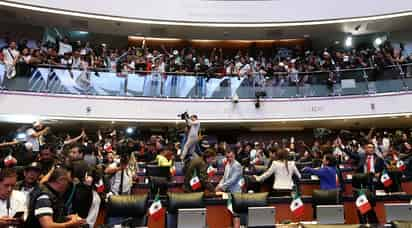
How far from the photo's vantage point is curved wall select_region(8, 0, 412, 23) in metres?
14.5

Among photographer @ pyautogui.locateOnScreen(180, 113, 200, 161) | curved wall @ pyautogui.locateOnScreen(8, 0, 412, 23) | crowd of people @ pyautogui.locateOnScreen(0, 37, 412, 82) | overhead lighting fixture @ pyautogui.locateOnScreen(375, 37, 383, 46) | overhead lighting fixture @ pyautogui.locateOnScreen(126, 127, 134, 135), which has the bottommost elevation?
photographer @ pyautogui.locateOnScreen(180, 113, 200, 161)

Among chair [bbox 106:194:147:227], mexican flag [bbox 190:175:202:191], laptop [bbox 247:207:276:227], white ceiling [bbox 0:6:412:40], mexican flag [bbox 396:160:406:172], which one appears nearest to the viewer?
laptop [bbox 247:207:276:227]

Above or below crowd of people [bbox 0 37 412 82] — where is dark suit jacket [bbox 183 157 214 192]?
below

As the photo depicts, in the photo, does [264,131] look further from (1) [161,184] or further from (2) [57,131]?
(1) [161,184]

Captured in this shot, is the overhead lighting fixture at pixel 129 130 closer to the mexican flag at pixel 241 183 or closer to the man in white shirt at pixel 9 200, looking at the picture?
the mexican flag at pixel 241 183

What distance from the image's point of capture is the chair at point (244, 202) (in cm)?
493

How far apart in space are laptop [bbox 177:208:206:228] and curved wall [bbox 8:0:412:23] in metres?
11.7

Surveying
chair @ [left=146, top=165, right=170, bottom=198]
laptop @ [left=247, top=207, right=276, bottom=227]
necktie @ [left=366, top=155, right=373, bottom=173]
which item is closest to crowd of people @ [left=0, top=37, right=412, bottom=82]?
chair @ [left=146, top=165, right=170, bottom=198]

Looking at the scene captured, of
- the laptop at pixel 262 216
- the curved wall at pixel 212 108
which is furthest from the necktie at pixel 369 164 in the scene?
the curved wall at pixel 212 108

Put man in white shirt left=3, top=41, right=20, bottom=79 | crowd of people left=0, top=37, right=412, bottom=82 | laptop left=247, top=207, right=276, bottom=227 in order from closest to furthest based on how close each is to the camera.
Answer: laptop left=247, top=207, right=276, bottom=227 < man in white shirt left=3, top=41, right=20, bottom=79 < crowd of people left=0, top=37, right=412, bottom=82

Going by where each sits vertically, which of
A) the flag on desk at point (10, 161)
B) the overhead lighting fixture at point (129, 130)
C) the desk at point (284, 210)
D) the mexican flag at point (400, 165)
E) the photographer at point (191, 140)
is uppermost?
the overhead lighting fixture at point (129, 130)

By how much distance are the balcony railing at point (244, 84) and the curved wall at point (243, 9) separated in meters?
3.02

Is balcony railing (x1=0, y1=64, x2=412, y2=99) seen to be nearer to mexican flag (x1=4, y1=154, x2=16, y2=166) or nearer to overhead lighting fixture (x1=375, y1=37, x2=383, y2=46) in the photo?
overhead lighting fixture (x1=375, y1=37, x2=383, y2=46)

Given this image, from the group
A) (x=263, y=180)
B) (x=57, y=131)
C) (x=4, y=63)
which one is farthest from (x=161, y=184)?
(x=57, y=131)
